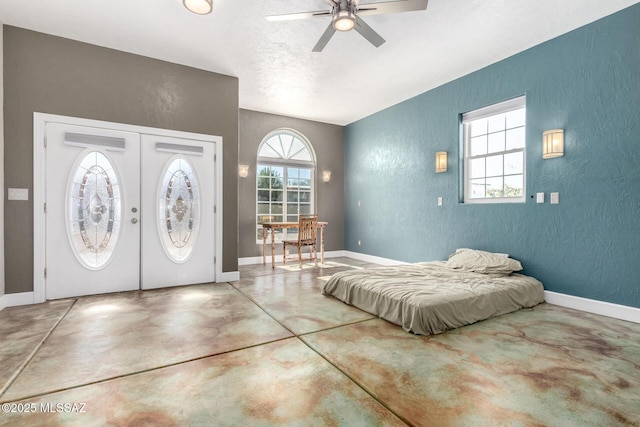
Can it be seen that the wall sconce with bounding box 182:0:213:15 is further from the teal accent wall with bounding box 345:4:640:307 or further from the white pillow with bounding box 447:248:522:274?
the white pillow with bounding box 447:248:522:274

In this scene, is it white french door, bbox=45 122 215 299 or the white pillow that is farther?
the white pillow

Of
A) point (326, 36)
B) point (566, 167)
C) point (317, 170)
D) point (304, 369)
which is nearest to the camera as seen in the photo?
point (304, 369)

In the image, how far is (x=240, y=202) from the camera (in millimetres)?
6039

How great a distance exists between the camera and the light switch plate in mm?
3322

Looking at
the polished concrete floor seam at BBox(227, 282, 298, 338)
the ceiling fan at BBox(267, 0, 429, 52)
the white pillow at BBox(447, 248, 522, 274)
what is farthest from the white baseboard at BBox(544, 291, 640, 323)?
the ceiling fan at BBox(267, 0, 429, 52)

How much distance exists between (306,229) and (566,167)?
387 centimetres

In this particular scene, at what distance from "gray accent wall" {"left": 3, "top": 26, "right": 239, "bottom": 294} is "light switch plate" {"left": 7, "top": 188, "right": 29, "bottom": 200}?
0.05 m

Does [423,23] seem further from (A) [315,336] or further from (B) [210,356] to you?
(B) [210,356]

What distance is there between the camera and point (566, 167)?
3.39m

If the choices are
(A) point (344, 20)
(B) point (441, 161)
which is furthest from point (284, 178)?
(A) point (344, 20)

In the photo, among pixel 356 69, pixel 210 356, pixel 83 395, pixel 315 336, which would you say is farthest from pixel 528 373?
pixel 356 69

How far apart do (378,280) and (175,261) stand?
2.78 metres

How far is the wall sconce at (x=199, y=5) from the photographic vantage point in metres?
2.72

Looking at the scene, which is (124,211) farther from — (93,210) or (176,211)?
(176,211)
